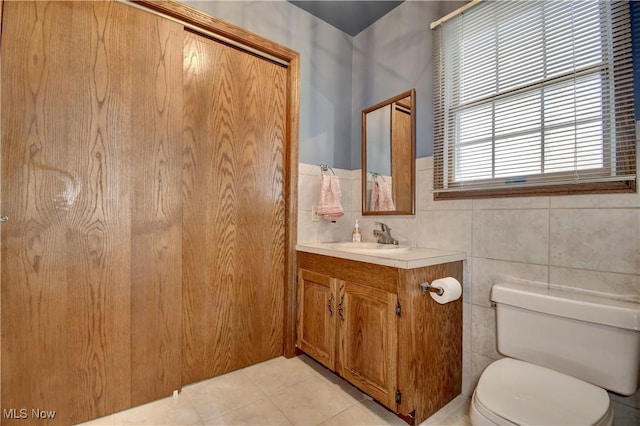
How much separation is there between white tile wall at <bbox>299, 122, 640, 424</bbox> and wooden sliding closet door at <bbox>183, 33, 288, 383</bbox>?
0.96 m

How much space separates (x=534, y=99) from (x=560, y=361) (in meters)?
1.17

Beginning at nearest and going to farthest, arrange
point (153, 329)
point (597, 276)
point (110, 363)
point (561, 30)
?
point (597, 276) → point (561, 30) → point (110, 363) → point (153, 329)

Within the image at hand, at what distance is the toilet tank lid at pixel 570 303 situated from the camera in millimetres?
1026

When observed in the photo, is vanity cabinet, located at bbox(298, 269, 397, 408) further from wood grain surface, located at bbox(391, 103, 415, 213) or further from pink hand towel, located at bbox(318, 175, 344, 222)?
wood grain surface, located at bbox(391, 103, 415, 213)

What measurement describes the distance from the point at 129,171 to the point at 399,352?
1587 mm

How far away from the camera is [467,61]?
1640 millimetres

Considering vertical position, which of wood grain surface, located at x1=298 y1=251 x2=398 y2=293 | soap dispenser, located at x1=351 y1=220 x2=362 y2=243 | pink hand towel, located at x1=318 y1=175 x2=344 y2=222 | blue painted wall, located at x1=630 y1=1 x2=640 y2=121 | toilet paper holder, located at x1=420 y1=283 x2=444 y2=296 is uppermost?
blue painted wall, located at x1=630 y1=1 x2=640 y2=121

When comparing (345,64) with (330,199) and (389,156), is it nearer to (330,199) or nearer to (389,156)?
(389,156)

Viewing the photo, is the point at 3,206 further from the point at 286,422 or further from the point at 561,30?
the point at 561,30

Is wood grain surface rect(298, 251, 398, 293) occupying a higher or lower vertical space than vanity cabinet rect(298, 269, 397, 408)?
higher

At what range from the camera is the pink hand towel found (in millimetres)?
2043

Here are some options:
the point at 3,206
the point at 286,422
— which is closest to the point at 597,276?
the point at 286,422

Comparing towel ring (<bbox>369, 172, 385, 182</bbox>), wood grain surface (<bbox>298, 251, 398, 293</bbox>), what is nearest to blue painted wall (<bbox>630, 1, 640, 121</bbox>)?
wood grain surface (<bbox>298, 251, 398, 293</bbox>)

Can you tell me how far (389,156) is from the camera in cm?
203
